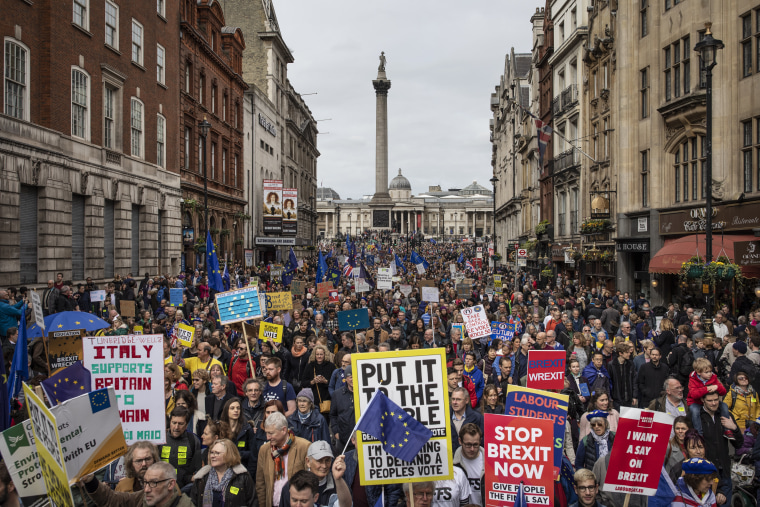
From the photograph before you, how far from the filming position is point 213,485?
19.0 ft

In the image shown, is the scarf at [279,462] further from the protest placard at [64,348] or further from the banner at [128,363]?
the protest placard at [64,348]

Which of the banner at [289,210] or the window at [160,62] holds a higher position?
the window at [160,62]

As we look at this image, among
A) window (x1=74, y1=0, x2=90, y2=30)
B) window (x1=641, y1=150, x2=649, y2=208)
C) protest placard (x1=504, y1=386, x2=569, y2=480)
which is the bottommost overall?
protest placard (x1=504, y1=386, x2=569, y2=480)

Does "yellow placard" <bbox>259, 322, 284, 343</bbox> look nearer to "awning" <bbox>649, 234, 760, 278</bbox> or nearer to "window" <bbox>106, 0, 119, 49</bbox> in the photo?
"awning" <bbox>649, 234, 760, 278</bbox>

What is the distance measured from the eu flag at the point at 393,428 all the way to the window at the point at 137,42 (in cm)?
2611

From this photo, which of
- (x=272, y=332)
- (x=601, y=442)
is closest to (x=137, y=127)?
(x=272, y=332)

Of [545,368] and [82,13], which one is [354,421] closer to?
[545,368]

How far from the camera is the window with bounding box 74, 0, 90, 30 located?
2292 centimetres

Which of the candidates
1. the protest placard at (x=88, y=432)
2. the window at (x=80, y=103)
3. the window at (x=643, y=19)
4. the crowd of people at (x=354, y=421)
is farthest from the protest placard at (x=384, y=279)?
the protest placard at (x=88, y=432)

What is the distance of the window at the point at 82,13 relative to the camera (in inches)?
902

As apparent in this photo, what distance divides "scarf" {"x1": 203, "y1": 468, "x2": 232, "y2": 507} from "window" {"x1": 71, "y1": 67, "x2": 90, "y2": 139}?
2009 centimetres

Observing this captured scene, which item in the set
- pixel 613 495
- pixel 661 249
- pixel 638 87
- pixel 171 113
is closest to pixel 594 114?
pixel 638 87

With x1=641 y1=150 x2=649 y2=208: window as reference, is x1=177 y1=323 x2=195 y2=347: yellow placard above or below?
below

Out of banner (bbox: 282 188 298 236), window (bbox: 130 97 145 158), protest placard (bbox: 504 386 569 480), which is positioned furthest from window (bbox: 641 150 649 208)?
banner (bbox: 282 188 298 236)
